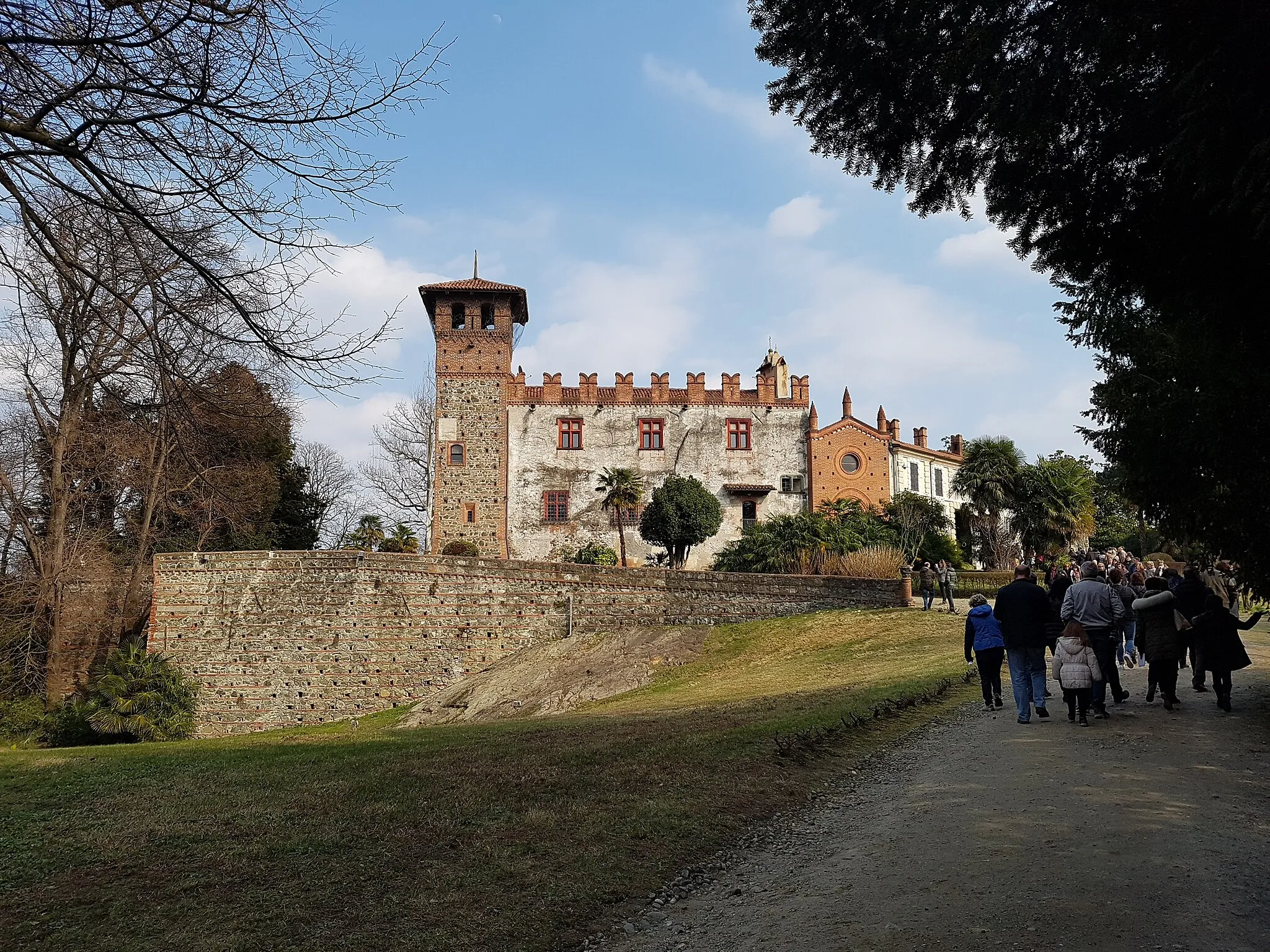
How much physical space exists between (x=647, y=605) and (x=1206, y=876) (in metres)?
23.1

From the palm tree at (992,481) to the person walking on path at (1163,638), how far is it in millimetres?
26908

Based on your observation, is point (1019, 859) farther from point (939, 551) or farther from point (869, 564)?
point (939, 551)

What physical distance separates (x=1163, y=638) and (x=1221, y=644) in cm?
57

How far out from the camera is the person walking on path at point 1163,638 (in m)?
11.0

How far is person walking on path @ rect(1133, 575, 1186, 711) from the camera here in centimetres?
1098

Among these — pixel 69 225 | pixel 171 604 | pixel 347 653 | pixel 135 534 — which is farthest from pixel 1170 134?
pixel 135 534

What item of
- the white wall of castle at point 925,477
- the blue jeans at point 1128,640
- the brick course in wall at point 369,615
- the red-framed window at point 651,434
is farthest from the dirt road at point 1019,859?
the white wall of castle at point 925,477

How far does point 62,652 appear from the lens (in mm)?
25188

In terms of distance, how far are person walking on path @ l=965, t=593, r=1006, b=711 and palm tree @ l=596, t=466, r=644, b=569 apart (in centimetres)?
2770

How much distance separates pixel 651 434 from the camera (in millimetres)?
44781

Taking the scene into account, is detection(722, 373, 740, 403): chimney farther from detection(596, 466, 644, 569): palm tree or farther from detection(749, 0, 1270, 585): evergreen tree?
detection(749, 0, 1270, 585): evergreen tree

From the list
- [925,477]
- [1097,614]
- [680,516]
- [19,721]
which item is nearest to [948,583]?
[1097,614]

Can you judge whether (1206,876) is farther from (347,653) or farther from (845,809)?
(347,653)

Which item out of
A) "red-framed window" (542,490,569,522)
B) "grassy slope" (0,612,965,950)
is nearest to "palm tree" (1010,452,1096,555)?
"red-framed window" (542,490,569,522)
